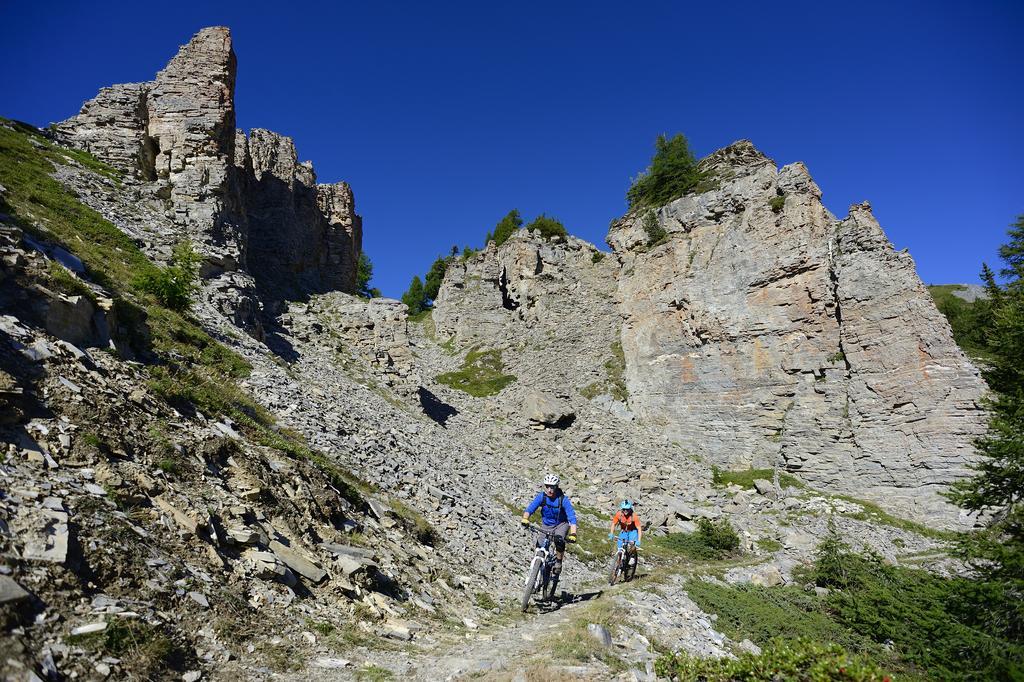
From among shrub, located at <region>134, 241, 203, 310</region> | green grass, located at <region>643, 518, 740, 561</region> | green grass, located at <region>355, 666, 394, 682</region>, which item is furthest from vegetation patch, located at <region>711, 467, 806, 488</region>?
shrub, located at <region>134, 241, 203, 310</region>

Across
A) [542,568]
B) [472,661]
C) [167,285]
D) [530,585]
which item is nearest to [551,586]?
[542,568]

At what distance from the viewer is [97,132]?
2744cm

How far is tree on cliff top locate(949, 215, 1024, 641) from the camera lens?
945 centimetres

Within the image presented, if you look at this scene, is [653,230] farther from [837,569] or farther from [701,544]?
[837,569]

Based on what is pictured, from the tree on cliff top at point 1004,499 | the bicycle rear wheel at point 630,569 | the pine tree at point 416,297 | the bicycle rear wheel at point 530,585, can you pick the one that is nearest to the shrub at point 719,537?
the bicycle rear wheel at point 630,569

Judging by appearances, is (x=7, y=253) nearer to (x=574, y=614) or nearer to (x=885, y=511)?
(x=574, y=614)

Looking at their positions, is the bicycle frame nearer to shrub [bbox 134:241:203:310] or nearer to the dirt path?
the dirt path

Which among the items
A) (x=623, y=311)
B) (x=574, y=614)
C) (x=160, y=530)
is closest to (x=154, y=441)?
(x=160, y=530)

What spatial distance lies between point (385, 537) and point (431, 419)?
52.9 feet

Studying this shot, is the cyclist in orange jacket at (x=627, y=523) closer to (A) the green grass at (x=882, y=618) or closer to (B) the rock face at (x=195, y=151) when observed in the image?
(A) the green grass at (x=882, y=618)

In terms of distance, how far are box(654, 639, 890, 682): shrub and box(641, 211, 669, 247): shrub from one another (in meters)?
32.2

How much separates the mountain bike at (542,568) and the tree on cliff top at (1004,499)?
873 cm

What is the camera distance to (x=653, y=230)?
36219 mm

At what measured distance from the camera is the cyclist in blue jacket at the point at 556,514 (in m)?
10.5
